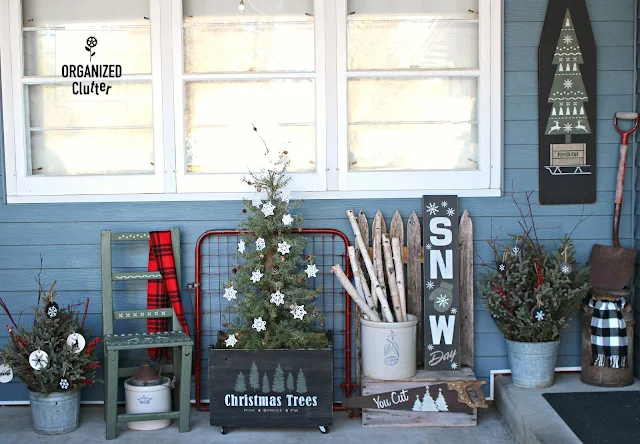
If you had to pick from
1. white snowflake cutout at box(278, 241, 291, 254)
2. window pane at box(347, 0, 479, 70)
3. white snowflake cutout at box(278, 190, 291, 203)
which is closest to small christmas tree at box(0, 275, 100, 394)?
white snowflake cutout at box(278, 241, 291, 254)

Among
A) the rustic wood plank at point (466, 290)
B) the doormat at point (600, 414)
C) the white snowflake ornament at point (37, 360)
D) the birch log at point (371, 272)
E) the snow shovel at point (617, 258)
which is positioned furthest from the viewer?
the rustic wood plank at point (466, 290)

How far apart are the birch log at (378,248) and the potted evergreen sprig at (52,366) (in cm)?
154

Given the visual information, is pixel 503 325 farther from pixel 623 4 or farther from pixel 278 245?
pixel 623 4

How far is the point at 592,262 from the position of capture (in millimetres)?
4242

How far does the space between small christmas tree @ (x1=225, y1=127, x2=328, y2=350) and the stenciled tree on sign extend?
152 cm

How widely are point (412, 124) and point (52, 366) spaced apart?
2331 mm

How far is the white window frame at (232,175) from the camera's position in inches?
167

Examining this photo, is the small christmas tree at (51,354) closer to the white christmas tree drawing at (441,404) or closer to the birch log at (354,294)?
the birch log at (354,294)

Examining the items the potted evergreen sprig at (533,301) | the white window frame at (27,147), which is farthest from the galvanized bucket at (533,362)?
the white window frame at (27,147)

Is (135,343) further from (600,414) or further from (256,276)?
(600,414)

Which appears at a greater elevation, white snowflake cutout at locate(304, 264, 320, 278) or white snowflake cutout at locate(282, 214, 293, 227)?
white snowflake cutout at locate(282, 214, 293, 227)

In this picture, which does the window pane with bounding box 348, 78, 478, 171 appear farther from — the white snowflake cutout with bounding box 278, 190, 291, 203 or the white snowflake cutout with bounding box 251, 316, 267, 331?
the white snowflake cutout with bounding box 251, 316, 267, 331

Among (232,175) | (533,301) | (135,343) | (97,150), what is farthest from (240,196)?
(533,301)

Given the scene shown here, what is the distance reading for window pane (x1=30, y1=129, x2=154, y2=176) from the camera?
4.34m
